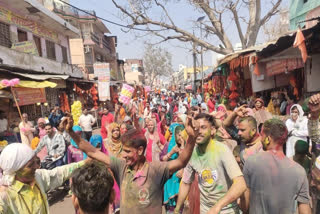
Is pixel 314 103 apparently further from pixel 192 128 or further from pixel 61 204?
pixel 61 204

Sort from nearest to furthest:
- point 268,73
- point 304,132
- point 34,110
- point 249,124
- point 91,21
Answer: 1. point 249,124
2. point 304,132
3. point 268,73
4. point 34,110
5. point 91,21

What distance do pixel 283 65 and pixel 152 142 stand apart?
14.3 feet

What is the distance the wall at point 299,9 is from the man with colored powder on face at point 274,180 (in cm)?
1109

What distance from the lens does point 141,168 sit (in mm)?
2346

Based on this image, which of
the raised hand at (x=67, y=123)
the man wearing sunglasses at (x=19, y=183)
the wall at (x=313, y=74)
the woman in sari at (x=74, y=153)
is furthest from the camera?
the wall at (x=313, y=74)

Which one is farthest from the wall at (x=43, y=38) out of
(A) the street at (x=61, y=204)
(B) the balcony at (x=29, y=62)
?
(A) the street at (x=61, y=204)

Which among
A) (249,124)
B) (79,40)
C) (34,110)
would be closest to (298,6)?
(249,124)

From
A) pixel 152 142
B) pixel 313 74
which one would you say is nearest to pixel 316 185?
pixel 152 142

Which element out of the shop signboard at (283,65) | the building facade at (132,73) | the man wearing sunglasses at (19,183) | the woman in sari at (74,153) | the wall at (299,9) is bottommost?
the woman in sari at (74,153)

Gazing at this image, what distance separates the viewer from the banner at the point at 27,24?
1179 centimetres

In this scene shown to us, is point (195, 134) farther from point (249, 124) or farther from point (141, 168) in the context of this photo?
point (249, 124)

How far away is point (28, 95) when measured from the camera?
10797 mm

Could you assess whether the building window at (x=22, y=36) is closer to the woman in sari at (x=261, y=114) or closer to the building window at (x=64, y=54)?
the building window at (x=64, y=54)

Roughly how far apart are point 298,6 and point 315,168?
43.2 ft
